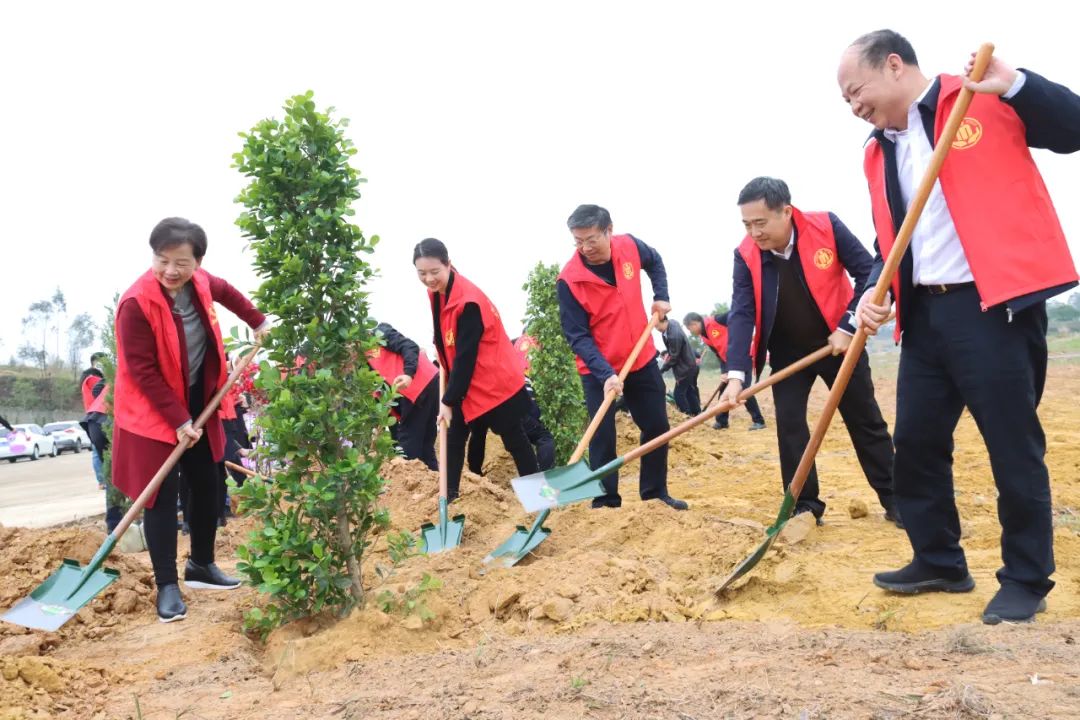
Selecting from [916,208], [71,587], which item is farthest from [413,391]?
[916,208]

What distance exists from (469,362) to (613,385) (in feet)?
3.37

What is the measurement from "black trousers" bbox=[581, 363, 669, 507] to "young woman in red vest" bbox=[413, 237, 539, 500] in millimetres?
526

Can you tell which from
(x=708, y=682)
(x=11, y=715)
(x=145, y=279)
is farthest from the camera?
(x=145, y=279)

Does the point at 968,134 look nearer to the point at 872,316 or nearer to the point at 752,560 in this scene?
the point at 872,316

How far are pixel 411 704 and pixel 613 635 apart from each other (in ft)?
2.53

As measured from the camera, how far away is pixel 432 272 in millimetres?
5277

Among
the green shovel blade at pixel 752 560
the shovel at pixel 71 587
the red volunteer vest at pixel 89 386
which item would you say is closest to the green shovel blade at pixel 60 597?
the shovel at pixel 71 587

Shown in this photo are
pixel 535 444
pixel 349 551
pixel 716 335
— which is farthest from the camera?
pixel 716 335

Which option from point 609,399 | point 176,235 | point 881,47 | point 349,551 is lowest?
point 349,551

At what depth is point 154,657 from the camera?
358cm

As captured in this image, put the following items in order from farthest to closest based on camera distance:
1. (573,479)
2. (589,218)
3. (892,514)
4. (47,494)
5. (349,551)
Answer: (47,494), (589,218), (892,514), (573,479), (349,551)

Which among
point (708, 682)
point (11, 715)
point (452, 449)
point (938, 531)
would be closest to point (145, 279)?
point (11, 715)

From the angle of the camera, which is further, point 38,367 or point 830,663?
point 38,367

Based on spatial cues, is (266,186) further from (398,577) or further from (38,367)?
(38,367)
